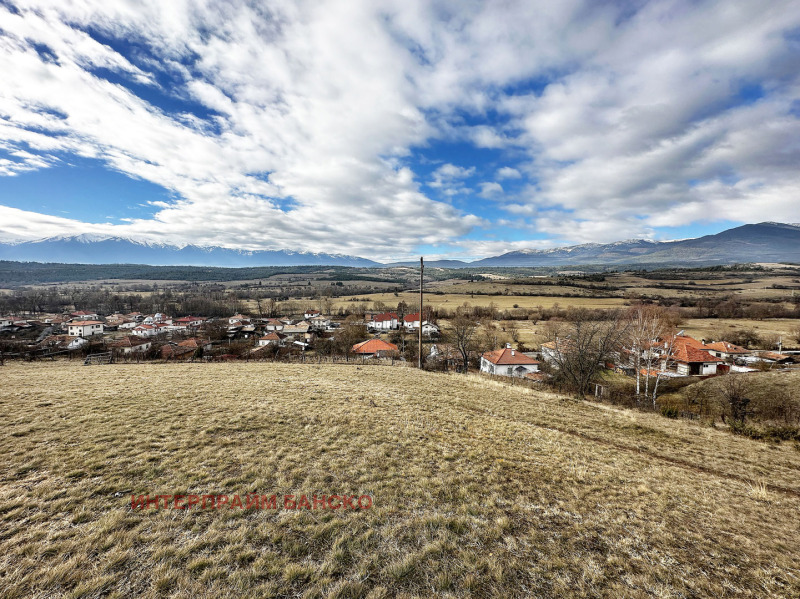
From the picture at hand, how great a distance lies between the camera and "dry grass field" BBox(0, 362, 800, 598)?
4.45 meters

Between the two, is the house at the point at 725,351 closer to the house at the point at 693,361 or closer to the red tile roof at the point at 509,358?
the house at the point at 693,361

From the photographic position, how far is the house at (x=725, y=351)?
1811 inches

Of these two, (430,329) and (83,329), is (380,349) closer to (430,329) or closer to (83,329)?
(430,329)

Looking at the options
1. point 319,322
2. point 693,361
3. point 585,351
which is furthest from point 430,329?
point 585,351

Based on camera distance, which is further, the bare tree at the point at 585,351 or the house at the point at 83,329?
the house at the point at 83,329

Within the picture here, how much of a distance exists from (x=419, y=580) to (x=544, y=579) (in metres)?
1.98

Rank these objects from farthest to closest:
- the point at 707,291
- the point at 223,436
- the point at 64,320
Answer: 1. the point at 707,291
2. the point at 64,320
3. the point at 223,436

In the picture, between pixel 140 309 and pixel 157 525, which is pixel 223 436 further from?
pixel 140 309

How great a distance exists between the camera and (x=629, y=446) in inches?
452

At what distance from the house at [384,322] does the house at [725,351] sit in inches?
2625

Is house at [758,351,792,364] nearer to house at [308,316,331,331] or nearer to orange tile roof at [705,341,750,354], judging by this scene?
orange tile roof at [705,341,750,354]

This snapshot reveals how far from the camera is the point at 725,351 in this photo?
4644cm

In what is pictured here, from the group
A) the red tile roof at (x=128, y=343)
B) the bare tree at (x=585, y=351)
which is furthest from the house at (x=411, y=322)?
the red tile roof at (x=128, y=343)

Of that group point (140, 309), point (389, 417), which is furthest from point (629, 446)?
point (140, 309)
